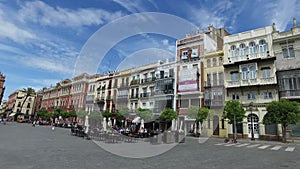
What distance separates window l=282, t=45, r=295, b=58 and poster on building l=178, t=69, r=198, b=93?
41.5 ft

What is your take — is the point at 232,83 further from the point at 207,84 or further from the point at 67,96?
the point at 67,96

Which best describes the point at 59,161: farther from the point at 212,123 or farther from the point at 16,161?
the point at 212,123

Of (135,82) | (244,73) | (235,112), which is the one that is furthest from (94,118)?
(244,73)

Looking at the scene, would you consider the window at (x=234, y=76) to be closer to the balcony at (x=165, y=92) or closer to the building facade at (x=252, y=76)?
the building facade at (x=252, y=76)

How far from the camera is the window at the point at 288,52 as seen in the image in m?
25.6

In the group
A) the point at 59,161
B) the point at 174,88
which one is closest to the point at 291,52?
the point at 174,88

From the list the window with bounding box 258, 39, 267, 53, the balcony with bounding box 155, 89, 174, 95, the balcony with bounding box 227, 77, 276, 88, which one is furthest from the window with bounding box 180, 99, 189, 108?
the window with bounding box 258, 39, 267, 53

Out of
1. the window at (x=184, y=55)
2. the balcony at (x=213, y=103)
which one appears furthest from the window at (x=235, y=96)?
the window at (x=184, y=55)

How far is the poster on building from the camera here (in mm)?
32750

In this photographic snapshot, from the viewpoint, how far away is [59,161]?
26.7 feet

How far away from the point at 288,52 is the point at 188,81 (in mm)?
14553

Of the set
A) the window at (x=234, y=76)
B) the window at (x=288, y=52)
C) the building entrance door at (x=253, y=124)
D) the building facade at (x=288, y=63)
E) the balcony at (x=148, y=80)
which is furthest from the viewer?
the balcony at (x=148, y=80)

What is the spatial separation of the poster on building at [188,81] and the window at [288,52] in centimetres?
1265

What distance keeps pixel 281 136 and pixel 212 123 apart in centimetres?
894
